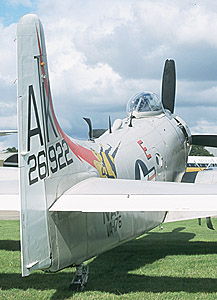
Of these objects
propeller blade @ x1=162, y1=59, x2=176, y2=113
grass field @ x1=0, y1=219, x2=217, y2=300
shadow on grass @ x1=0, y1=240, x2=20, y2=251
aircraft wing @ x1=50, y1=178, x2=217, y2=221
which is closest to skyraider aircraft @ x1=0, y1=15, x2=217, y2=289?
aircraft wing @ x1=50, y1=178, x2=217, y2=221

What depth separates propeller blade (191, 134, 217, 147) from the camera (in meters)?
12.0

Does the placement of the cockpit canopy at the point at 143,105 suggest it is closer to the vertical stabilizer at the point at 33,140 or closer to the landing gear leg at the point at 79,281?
the landing gear leg at the point at 79,281

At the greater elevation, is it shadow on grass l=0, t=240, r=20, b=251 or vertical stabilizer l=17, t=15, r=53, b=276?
vertical stabilizer l=17, t=15, r=53, b=276

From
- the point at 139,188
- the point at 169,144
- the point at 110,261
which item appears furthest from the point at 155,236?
the point at 139,188

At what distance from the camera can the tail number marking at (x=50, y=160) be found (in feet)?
14.7

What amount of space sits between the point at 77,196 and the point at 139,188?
68cm

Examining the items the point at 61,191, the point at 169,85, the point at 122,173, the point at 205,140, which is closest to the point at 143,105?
the point at 205,140

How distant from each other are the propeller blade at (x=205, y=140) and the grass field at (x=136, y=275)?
9.80 ft

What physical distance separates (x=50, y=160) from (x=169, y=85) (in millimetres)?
9147

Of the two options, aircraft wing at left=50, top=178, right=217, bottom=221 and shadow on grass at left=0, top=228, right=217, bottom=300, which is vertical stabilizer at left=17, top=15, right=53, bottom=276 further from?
shadow on grass at left=0, top=228, right=217, bottom=300

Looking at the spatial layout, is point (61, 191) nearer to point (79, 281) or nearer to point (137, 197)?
point (137, 197)

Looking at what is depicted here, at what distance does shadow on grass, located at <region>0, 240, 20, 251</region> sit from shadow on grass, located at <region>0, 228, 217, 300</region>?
7.26ft

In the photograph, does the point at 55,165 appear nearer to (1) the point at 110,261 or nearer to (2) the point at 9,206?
(2) the point at 9,206

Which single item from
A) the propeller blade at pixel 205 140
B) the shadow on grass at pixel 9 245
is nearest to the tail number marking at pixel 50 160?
the shadow on grass at pixel 9 245
